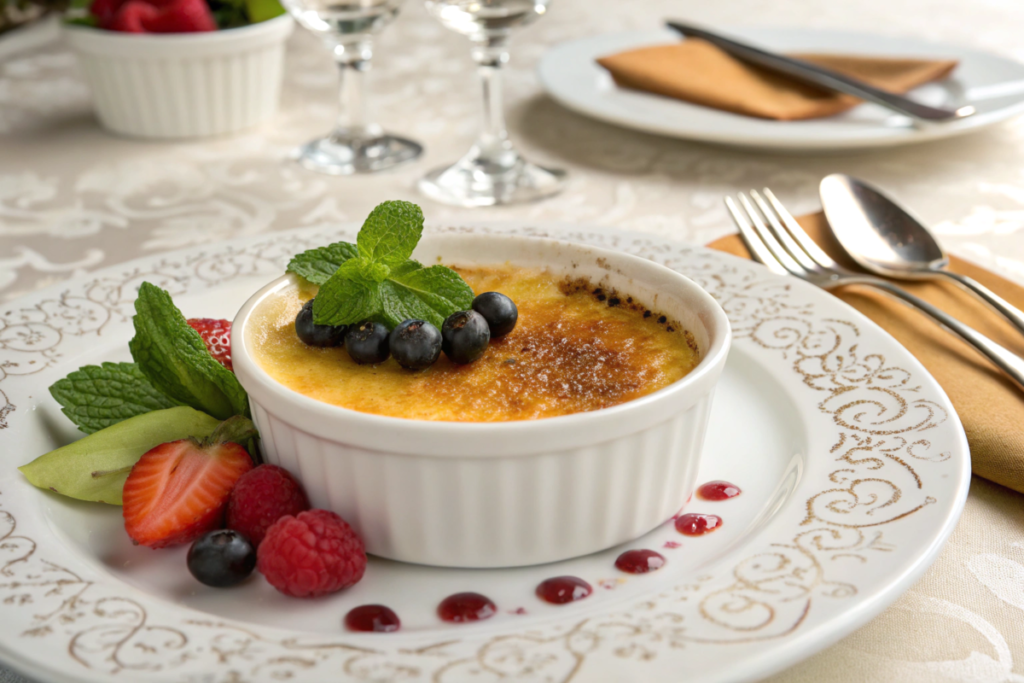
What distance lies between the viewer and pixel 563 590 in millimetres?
1119

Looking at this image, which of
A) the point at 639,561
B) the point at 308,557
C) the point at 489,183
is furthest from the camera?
the point at 489,183

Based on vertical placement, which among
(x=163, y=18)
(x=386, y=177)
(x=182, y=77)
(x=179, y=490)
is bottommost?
(x=386, y=177)

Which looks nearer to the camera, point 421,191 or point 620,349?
point 620,349

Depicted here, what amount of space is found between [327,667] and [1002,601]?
77cm

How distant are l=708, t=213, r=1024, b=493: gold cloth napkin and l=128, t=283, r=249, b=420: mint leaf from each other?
1025 millimetres

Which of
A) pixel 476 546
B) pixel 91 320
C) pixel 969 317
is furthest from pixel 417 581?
pixel 969 317

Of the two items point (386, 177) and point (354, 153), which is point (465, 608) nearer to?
point (386, 177)

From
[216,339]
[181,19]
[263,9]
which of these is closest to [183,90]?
[181,19]

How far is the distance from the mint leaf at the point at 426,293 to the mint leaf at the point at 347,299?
0.03 m

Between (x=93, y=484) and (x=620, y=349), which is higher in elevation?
(x=620, y=349)

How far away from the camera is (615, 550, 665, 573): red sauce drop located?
1159 mm

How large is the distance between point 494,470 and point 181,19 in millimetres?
1938

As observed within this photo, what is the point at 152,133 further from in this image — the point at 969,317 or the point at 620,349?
the point at 969,317

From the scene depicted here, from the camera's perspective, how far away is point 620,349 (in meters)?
1.38
